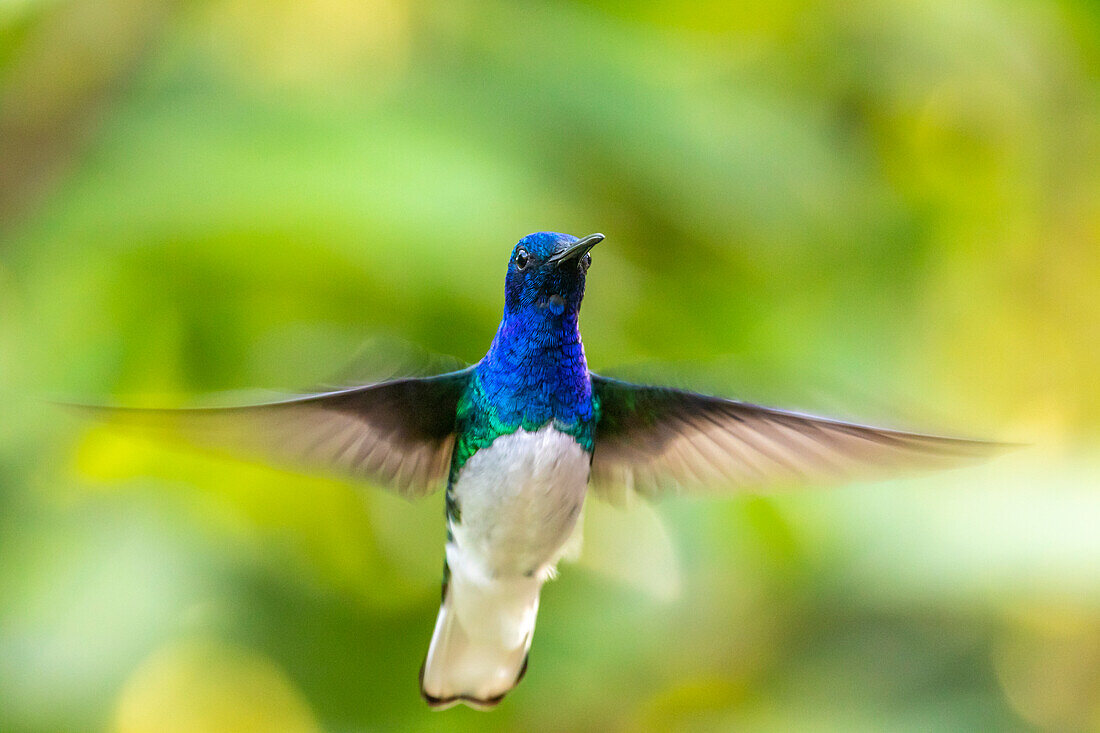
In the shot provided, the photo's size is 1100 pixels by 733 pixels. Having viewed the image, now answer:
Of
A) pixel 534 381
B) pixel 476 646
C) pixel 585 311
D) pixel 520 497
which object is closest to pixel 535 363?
pixel 534 381

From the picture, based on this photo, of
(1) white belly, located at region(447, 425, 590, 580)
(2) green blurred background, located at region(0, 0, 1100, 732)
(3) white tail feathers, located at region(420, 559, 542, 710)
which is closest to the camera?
(1) white belly, located at region(447, 425, 590, 580)

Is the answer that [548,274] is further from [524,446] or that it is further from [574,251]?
[524,446]

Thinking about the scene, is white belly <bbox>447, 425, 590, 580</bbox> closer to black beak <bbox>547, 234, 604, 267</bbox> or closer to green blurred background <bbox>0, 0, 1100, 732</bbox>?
black beak <bbox>547, 234, 604, 267</bbox>

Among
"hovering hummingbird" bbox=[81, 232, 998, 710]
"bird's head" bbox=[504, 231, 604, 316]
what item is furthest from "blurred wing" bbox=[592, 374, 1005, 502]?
"bird's head" bbox=[504, 231, 604, 316]

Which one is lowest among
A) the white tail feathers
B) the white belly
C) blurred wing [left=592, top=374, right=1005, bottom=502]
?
the white tail feathers

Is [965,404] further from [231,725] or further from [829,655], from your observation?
[231,725]

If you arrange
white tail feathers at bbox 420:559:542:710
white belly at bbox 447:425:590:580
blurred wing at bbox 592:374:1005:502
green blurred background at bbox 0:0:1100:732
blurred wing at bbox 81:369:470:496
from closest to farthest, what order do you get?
blurred wing at bbox 81:369:470:496 < blurred wing at bbox 592:374:1005:502 < white belly at bbox 447:425:590:580 < white tail feathers at bbox 420:559:542:710 < green blurred background at bbox 0:0:1100:732

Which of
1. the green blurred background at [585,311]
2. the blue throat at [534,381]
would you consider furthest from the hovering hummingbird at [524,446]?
the green blurred background at [585,311]
